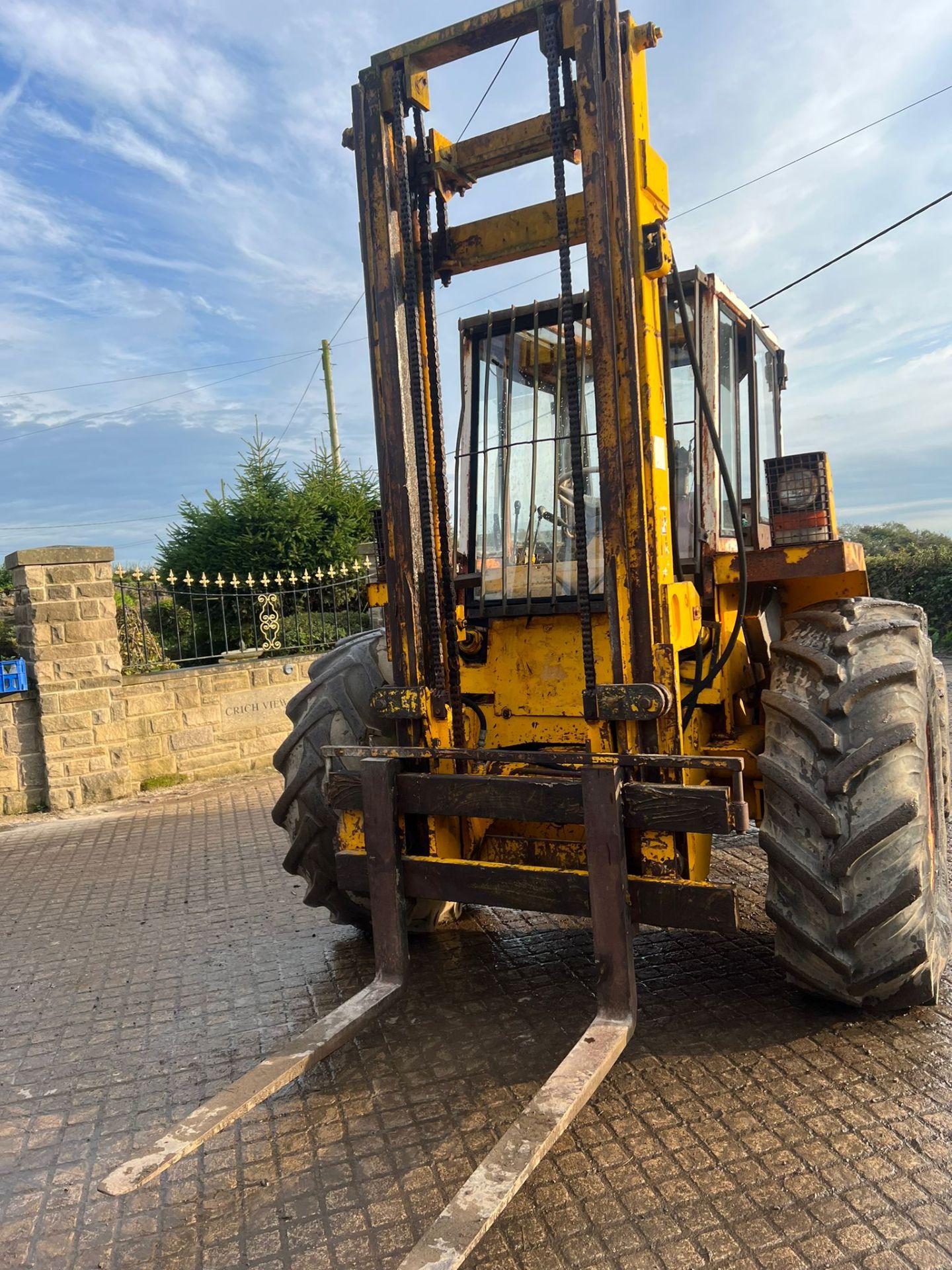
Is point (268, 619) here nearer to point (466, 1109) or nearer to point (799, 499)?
point (799, 499)

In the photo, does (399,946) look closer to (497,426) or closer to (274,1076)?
(274,1076)

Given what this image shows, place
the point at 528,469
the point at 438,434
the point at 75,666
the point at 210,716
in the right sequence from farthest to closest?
the point at 210,716
the point at 75,666
the point at 528,469
the point at 438,434

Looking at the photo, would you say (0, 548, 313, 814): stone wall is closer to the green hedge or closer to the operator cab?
the operator cab

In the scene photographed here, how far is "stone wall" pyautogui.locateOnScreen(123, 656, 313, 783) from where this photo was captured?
352 inches

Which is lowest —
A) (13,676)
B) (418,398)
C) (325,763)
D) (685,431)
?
(325,763)

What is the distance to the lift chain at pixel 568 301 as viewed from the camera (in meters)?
3.07

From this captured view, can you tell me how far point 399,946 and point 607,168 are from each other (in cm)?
279

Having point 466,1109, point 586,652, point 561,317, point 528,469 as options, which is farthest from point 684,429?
point 466,1109

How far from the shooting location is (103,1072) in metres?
3.39

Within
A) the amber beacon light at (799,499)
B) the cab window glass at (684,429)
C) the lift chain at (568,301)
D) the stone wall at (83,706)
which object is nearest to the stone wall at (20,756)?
the stone wall at (83,706)

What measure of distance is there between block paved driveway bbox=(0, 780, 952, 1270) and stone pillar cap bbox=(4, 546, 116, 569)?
14.4 feet

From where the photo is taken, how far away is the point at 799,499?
12.3 ft

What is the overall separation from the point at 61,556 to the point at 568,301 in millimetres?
6558

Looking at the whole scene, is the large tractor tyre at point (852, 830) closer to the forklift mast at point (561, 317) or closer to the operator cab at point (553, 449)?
the forklift mast at point (561, 317)
